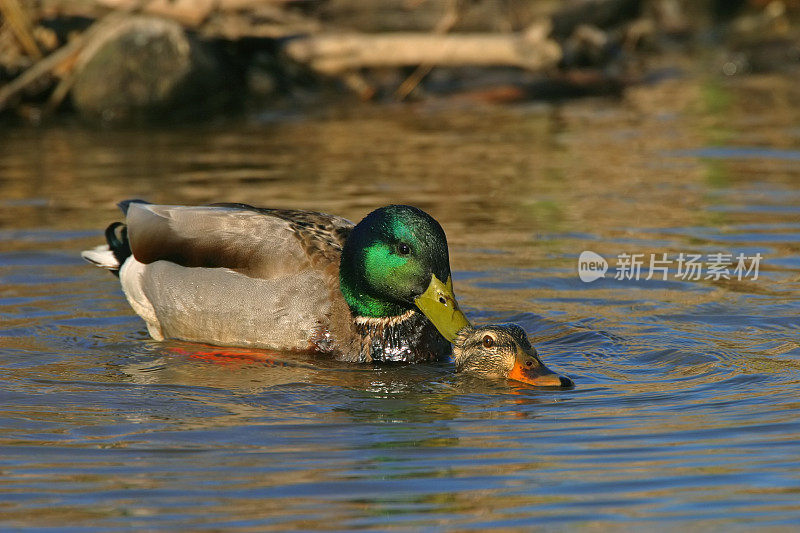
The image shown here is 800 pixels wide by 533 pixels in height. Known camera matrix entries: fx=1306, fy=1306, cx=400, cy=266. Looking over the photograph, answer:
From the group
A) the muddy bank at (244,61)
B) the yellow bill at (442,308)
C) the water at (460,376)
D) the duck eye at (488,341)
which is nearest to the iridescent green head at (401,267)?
the yellow bill at (442,308)

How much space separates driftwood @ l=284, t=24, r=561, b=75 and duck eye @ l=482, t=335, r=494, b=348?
335 inches

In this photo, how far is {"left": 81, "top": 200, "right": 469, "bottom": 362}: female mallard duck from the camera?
5963 mm

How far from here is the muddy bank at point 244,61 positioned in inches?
539

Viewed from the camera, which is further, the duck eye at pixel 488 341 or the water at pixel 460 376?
the duck eye at pixel 488 341

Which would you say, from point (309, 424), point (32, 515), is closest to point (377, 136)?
point (309, 424)

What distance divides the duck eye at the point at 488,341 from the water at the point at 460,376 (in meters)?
0.17

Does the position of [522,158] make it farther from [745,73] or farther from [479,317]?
[745,73]

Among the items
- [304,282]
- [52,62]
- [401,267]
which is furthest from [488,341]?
[52,62]

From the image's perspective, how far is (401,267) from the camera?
5977 millimetres

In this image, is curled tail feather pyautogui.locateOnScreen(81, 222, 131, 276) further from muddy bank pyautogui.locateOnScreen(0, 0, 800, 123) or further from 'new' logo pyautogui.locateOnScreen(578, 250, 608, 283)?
muddy bank pyautogui.locateOnScreen(0, 0, 800, 123)

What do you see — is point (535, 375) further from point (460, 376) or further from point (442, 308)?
point (442, 308)

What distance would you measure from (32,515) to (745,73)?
14.1 metres

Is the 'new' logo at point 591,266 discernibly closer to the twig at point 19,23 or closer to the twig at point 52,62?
the twig at point 52,62

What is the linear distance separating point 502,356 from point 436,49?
344 inches
